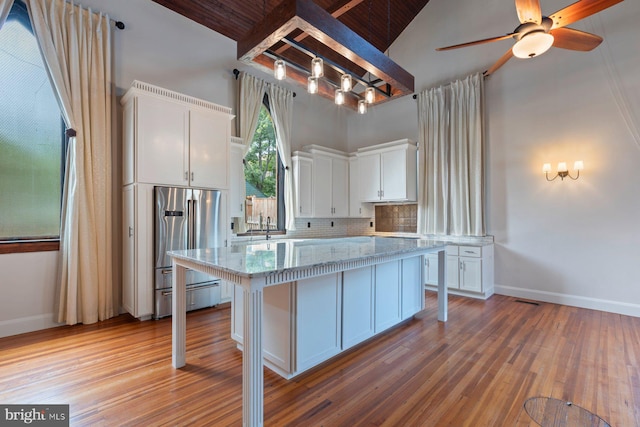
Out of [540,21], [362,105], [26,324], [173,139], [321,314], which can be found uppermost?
[540,21]

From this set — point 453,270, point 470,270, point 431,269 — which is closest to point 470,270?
point 470,270

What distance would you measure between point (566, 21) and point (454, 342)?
2.84 m

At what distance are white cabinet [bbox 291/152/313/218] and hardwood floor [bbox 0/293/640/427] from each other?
2.54 meters

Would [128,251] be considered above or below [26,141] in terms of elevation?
below

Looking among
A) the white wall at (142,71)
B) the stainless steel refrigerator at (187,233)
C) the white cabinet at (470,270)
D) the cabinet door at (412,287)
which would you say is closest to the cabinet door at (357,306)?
the cabinet door at (412,287)

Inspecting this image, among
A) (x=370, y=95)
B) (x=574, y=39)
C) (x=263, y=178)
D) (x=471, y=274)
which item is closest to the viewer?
(x=574, y=39)

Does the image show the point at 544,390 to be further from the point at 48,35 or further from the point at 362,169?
the point at 48,35

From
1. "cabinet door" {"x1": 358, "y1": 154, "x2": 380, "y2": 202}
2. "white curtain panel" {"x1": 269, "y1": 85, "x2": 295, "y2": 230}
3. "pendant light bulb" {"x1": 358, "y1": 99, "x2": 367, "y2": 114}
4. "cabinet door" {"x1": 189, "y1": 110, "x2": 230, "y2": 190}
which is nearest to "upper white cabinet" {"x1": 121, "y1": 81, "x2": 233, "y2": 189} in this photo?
"cabinet door" {"x1": 189, "y1": 110, "x2": 230, "y2": 190}

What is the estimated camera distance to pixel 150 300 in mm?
3189

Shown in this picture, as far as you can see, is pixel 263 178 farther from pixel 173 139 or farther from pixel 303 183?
pixel 173 139

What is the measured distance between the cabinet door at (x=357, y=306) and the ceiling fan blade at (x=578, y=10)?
2.52 m

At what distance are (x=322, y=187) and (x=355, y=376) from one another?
3729mm

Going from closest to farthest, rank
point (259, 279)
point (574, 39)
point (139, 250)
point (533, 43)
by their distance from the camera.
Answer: point (259, 279) < point (533, 43) < point (574, 39) < point (139, 250)

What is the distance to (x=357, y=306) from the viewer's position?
2484 mm
